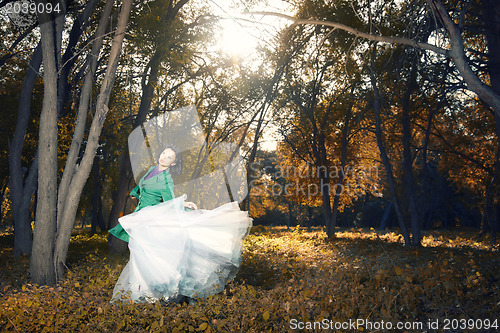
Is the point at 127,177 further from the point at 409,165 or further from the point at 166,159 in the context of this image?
the point at 409,165

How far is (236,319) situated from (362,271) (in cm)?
326

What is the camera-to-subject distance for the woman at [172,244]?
18.1ft

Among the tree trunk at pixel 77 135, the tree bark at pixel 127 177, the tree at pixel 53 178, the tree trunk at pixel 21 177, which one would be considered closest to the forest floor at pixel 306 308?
the tree at pixel 53 178

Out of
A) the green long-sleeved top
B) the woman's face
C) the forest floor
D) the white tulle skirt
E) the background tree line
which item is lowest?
the forest floor

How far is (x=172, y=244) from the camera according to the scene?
5.52 meters

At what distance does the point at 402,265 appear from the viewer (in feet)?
25.6

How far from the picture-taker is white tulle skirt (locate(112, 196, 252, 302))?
217 inches

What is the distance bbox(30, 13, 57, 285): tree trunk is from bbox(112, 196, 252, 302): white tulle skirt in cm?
223

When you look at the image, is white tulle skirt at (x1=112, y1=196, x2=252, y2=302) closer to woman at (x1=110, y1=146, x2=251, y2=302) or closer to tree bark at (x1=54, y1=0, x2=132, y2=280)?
woman at (x1=110, y1=146, x2=251, y2=302)

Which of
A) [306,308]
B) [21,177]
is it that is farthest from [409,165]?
[21,177]

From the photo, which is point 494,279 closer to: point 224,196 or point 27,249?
point 27,249

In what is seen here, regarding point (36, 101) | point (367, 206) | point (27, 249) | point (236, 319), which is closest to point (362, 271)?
point (236, 319)

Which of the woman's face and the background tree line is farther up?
the background tree line

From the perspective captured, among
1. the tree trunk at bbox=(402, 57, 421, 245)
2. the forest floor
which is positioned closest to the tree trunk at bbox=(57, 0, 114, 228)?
the forest floor
